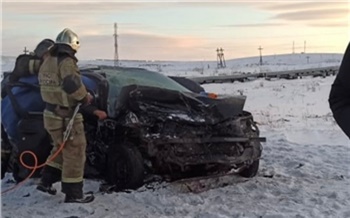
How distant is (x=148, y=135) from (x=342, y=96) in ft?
12.9

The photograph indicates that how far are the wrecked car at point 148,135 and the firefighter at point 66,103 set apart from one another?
0.43 metres

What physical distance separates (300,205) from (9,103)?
3.17 m

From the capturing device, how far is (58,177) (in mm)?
6543

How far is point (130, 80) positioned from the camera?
7.30 m

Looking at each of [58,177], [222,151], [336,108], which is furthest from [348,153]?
[336,108]

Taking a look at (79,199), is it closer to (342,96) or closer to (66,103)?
Result: (66,103)

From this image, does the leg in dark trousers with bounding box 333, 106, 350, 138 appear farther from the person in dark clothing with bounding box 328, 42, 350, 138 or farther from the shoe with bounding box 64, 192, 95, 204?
the shoe with bounding box 64, 192, 95, 204

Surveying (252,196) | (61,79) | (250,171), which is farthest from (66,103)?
(250,171)

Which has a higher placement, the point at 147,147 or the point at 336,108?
the point at 336,108

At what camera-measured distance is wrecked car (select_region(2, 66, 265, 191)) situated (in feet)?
21.3

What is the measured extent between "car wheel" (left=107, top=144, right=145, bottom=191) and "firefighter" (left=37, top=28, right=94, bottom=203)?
36 centimetres

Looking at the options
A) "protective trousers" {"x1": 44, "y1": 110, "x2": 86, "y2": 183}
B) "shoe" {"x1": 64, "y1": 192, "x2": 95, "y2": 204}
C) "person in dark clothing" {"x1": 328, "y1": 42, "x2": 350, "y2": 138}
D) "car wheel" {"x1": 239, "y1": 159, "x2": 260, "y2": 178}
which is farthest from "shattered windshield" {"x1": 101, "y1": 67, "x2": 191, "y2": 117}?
"person in dark clothing" {"x1": 328, "y1": 42, "x2": 350, "y2": 138}

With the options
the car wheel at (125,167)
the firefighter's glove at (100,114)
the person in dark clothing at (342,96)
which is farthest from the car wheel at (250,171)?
the person in dark clothing at (342,96)

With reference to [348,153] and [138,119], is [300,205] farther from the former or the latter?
[348,153]
